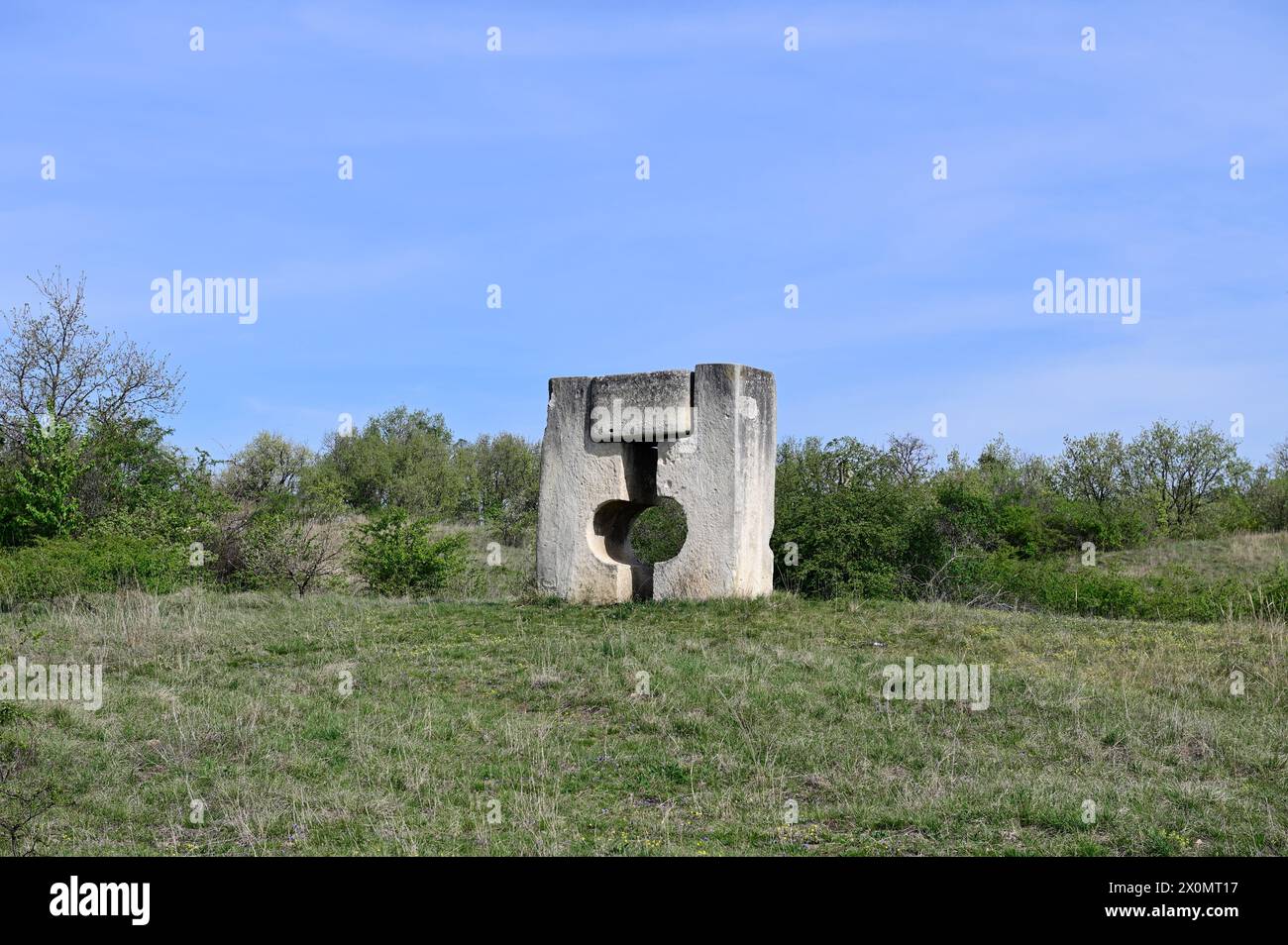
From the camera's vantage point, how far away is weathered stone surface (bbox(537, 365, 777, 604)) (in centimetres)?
1373

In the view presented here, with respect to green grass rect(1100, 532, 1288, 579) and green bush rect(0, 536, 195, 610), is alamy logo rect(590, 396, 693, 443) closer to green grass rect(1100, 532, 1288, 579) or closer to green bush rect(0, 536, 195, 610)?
green bush rect(0, 536, 195, 610)

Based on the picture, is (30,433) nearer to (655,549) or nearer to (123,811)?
(655,549)

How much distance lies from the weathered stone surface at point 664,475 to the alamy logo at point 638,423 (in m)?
0.01

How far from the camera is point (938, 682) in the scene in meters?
10.6

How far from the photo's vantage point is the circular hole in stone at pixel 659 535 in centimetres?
1942

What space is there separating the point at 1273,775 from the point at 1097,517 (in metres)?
19.9

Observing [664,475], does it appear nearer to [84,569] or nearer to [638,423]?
[638,423]

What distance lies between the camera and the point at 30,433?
1945 centimetres

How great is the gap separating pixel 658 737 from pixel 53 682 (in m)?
6.20
